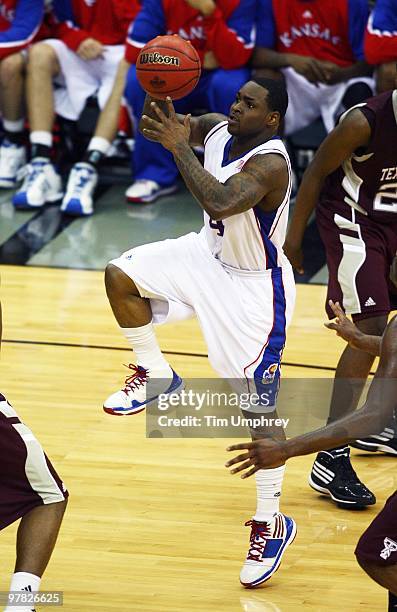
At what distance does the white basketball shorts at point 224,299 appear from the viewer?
4.88 meters

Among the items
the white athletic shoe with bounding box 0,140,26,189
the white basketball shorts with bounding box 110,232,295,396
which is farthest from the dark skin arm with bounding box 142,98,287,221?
the white athletic shoe with bounding box 0,140,26,189

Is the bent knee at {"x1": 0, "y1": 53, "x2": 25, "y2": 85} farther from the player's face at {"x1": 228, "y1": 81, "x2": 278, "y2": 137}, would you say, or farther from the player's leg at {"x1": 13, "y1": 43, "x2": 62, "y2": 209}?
the player's face at {"x1": 228, "y1": 81, "x2": 278, "y2": 137}

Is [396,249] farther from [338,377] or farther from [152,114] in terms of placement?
[152,114]

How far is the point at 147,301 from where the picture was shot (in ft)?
16.7

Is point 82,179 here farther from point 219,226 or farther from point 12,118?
point 219,226

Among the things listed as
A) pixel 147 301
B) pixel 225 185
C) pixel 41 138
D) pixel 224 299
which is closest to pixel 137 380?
pixel 147 301

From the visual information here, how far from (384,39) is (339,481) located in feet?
13.2

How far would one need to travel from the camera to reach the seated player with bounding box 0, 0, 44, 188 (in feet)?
31.2

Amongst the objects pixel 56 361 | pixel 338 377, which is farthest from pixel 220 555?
pixel 56 361

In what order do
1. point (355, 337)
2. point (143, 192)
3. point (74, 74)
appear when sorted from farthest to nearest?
point (74, 74) → point (143, 192) → point (355, 337)

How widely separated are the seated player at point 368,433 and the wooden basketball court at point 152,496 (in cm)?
65

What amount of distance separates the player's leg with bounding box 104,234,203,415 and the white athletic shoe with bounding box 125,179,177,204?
174 inches

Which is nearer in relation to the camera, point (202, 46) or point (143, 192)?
point (202, 46)

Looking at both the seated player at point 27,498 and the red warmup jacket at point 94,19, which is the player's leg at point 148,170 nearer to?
the red warmup jacket at point 94,19
